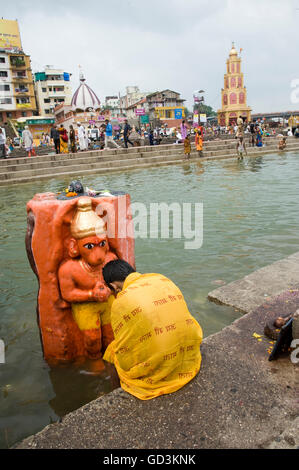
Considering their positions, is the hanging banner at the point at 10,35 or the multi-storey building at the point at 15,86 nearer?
the multi-storey building at the point at 15,86

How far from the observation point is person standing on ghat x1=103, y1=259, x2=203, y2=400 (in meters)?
1.94

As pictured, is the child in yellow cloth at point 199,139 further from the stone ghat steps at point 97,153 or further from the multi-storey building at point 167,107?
the multi-storey building at point 167,107

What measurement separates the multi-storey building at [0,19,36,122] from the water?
45.2 m

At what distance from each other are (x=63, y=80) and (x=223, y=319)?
212 feet

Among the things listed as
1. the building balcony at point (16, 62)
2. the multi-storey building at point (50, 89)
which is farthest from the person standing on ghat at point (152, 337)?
the multi-storey building at point (50, 89)

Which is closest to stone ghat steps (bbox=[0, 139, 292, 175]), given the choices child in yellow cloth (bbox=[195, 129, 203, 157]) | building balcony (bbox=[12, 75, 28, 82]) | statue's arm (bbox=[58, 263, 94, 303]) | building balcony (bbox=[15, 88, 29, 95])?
child in yellow cloth (bbox=[195, 129, 203, 157])

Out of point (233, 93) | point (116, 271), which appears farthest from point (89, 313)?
point (233, 93)

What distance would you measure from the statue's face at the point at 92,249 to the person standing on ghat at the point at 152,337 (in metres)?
0.55

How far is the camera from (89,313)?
8.87ft

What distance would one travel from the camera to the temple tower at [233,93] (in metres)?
57.8

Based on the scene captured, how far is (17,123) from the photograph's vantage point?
158 feet

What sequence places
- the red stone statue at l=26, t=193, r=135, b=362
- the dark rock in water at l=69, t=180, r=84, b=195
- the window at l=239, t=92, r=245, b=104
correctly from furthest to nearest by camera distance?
the window at l=239, t=92, r=245, b=104 < the dark rock in water at l=69, t=180, r=84, b=195 < the red stone statue at l=26, t=193, r=135, b=362

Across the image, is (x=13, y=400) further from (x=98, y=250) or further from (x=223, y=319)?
(x=223, y=319)

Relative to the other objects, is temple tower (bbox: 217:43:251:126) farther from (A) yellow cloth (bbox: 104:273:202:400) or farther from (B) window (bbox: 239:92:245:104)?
(A) yellow cloth (bbox: 104:273:202:400)
